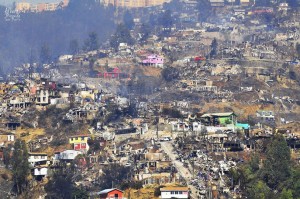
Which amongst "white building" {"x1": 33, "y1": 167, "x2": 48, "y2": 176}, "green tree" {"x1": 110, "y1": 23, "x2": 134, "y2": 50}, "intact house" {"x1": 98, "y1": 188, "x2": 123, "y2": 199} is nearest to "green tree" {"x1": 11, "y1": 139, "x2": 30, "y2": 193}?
"white building" {"x1": 33, "y1": 167, "x2": 48, "y2": 176}

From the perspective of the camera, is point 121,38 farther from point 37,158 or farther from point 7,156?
point 37,158

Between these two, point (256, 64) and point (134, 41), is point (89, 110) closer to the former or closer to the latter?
point (256, 64)

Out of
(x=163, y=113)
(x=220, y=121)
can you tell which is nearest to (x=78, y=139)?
(x=163, y=113)

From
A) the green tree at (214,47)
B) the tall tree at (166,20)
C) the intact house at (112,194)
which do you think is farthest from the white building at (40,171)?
the tall tree at (166,20)

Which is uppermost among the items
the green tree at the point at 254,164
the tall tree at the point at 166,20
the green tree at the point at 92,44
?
the tall tree at the point at 166,20

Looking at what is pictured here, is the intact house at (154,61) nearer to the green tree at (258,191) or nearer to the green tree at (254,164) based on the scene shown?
the green tree at (254,164)

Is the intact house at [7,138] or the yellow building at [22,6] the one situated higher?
the yellow building at [22,6]

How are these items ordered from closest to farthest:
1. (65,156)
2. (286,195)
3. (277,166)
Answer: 1. (286,195)
2. (277,166)
3. (65,156)

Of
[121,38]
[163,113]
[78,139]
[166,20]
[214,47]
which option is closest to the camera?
[78,139]
